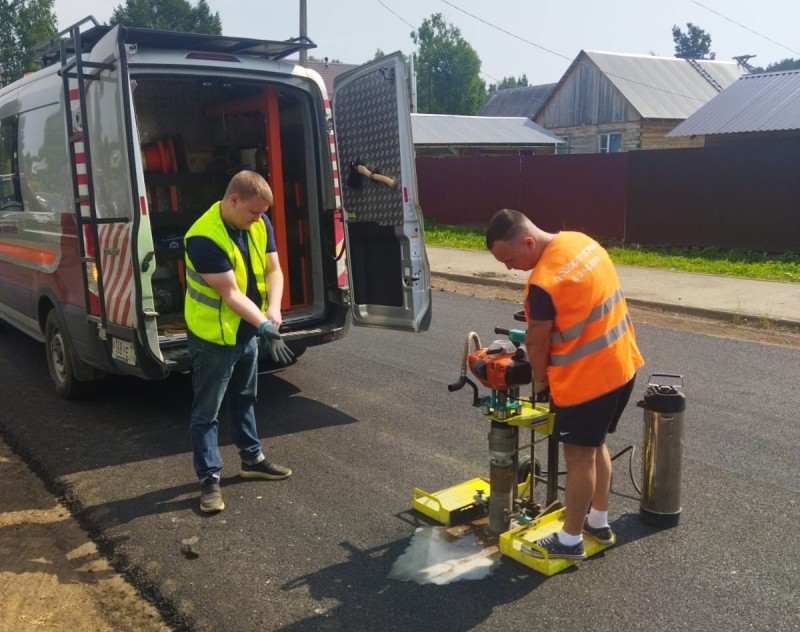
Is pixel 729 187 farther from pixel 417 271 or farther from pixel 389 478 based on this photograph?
pixel 389 478

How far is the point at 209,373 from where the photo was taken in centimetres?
432

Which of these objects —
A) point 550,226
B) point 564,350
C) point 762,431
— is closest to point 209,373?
point 564,350

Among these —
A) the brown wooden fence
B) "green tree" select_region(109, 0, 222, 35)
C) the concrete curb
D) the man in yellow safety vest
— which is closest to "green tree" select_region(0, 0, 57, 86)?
"green tree" select_region(109, 0, 222, 35)

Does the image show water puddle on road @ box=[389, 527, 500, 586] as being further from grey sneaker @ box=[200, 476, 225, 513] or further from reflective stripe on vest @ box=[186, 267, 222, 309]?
reflective stripe on vest @ box=[186, 267, 222, 309]

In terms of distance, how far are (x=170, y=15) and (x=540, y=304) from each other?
74.7 meters

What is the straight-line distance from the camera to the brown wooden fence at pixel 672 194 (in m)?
13.8

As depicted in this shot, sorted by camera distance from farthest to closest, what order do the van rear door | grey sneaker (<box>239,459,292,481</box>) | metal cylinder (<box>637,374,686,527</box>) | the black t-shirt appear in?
the van rear door, grey sneaker (<box>239,459,292,481</box>), metal cylinder (<box>637,374,686,527</box>), the black t-shirt

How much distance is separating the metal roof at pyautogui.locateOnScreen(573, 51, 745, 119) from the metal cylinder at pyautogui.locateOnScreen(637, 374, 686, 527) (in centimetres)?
3147

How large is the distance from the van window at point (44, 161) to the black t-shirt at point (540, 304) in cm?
370

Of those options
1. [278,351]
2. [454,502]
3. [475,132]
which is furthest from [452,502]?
[475,132]

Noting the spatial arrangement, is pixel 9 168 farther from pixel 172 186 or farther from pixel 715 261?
pixel 715 261

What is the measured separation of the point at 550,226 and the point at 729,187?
4.37 metres

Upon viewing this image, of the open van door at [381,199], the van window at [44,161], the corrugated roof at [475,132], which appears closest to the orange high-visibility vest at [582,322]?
the open van door at [381,199]

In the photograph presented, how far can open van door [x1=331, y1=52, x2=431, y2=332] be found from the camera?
5.48m
